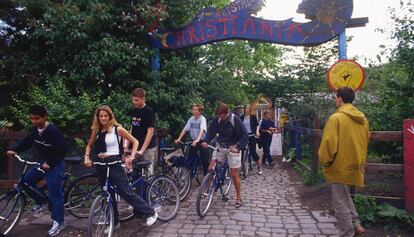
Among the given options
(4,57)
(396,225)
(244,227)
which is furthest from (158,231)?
(4,57)

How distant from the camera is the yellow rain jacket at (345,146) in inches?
184

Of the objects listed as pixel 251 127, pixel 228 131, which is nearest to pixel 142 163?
pixel 228 131

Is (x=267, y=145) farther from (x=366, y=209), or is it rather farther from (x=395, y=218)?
(x=395, y=218)

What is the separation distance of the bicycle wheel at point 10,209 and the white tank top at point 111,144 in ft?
4.87

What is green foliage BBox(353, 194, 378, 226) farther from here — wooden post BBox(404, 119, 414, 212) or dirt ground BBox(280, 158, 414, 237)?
wooden post BBox(404, 119, 414, 212)

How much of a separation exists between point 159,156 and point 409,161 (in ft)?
16.9

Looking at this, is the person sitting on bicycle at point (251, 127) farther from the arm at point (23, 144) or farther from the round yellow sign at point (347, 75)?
the arm at point (23, 144)

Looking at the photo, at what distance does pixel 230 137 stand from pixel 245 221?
151 cm

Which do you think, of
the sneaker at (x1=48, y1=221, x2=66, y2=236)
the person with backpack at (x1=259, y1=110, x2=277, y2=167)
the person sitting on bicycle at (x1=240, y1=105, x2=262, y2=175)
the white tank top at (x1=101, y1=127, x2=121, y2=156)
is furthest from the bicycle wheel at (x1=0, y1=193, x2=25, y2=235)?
the person with backpack at (x1=259, y1=110, x2=277, y2=167)

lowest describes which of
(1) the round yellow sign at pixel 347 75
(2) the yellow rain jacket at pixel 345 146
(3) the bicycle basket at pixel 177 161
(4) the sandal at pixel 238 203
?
(4) the sandal at pixel 238 203

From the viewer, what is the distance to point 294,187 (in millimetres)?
8453

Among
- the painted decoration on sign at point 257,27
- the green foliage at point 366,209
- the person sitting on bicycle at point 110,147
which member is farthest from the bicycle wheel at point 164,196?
the painted decoration on sign at point 257,27

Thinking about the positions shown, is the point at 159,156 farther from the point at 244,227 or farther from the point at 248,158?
the point at 244,227

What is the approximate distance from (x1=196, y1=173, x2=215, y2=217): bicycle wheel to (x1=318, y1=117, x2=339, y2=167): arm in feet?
6.58
